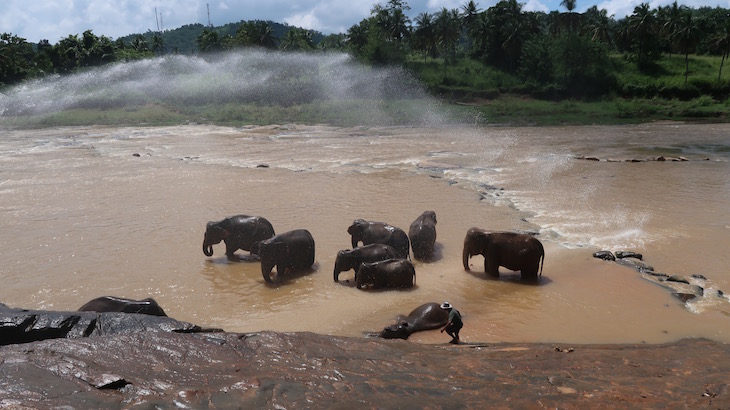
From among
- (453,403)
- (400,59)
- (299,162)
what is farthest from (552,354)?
(400,59)

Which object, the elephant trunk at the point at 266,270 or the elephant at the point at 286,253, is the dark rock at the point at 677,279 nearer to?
the elephant at the point at 286,253

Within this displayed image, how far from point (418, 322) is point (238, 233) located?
5392mm

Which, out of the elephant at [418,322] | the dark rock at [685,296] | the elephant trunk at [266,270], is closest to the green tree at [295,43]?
the elephant trunk at [266,270]

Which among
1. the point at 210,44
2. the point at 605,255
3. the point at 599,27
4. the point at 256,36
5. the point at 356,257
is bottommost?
the point at 605,255

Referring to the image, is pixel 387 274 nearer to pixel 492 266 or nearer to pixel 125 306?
pixel 492 266

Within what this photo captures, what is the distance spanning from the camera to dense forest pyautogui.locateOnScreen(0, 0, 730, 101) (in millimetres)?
63125

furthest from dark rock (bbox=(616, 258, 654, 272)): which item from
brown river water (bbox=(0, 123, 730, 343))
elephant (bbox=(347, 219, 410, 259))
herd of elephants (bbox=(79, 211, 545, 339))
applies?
elephant (bbox=(347, 219, 410, 259))

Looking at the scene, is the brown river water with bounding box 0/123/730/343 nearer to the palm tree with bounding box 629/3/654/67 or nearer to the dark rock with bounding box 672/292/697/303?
the dark rock with bounding box 672/292/697/303

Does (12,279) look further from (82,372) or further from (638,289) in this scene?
(638,289)

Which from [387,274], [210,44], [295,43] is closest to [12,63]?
[210,44]

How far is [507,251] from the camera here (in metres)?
10.8

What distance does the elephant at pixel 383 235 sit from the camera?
11680mm

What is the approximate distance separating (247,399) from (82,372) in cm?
143

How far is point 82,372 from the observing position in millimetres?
4797
